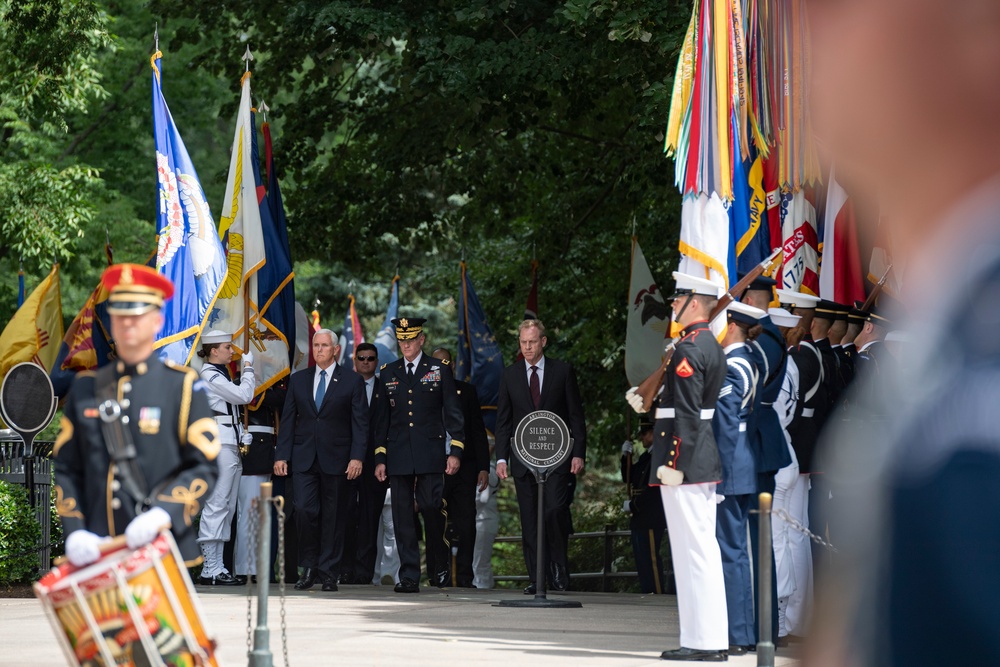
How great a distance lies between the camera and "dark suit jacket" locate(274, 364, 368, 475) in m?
14.3

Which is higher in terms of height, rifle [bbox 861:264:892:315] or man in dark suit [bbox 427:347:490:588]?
rifle [bbox 861:264:892:315]

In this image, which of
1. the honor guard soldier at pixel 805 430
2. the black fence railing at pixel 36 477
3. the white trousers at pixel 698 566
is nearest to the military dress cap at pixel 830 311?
the honor guard soldier at pixel 805 430

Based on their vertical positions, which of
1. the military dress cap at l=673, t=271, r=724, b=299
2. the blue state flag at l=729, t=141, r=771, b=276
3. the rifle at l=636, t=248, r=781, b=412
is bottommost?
the rifle at l=636, t=248, r=781, b=412

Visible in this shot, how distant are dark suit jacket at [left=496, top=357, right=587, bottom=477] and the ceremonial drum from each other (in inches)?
343

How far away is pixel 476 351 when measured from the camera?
18609 mm

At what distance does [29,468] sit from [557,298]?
29.2ft

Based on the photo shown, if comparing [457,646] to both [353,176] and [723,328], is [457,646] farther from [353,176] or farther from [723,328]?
[353,176]

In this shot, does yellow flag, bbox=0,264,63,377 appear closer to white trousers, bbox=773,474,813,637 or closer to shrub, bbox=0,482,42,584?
shrub, bbox=0,482,42,584

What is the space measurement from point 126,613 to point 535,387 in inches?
355

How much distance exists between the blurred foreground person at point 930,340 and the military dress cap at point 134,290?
5.66 meters

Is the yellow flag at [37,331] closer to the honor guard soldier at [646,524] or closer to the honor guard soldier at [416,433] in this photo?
the honor guard soldier at [416,433]

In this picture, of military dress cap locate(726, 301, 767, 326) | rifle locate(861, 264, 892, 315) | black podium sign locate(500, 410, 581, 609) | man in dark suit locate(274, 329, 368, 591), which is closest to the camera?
military dress cap locate(726, 301, 767, 326)

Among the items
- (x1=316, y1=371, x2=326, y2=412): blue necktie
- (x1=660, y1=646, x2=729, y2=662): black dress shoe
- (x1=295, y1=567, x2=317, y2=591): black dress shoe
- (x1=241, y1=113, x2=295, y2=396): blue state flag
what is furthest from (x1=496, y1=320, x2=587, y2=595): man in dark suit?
(x1=660, y1=646, x2=729, y2=662): black dress shoe

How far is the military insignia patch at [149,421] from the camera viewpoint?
645cm
